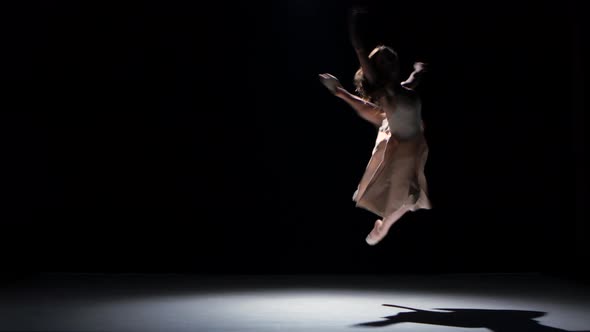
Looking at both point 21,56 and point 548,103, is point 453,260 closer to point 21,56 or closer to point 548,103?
point 548,103

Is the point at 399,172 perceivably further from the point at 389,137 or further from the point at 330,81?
the point at 330,81

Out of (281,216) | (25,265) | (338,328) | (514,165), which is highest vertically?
(514,165)

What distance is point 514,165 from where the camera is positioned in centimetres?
589

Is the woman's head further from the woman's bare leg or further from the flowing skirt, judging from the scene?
the woman's bare leg

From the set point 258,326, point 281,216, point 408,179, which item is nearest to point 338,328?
point 258,326

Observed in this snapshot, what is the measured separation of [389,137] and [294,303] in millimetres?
1083

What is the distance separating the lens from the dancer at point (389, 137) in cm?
425

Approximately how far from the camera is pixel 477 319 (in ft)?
12.2

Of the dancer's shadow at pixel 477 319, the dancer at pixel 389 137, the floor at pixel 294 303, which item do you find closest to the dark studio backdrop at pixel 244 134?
the floor at pixel 294 303

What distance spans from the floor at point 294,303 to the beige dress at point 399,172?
0.57 m

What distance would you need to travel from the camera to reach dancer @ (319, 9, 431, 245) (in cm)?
425

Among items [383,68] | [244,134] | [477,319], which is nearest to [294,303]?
[477,319]

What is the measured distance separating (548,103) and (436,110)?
91 centimetres

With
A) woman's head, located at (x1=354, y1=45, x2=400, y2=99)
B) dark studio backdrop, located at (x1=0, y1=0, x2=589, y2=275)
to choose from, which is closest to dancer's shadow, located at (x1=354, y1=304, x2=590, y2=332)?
woman's head, located at (x1=354, y1=45, x2=400, y2=99)
